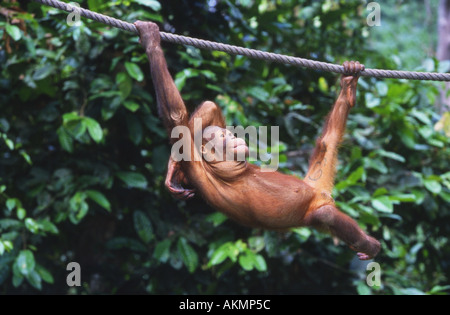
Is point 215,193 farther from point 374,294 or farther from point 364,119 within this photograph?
point 364,119

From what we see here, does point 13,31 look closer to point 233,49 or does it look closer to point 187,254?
point 233,49

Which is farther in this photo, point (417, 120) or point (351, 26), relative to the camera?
point (351, 26)

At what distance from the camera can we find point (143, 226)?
4391 mm

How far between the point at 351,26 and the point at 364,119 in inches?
59.7

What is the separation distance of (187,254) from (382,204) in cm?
162

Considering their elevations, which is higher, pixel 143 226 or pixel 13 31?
pixel 13 31

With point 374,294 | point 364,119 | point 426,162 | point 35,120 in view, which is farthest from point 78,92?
point 426,162

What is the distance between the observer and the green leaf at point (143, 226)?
4.38 meters

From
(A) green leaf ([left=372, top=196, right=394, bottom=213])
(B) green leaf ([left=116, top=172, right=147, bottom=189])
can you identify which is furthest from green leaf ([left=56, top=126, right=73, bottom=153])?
(A) green leaf ([left=372, top=196, right=394, bottom=213])

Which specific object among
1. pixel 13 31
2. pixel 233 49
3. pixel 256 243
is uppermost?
pixel 13 31

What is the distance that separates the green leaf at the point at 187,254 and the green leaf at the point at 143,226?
28 cm

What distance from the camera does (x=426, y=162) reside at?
5137 mm

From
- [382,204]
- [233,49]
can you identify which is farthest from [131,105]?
[382,204]

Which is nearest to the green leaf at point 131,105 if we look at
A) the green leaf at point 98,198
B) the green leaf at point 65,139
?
the green leaf at point 65,139
